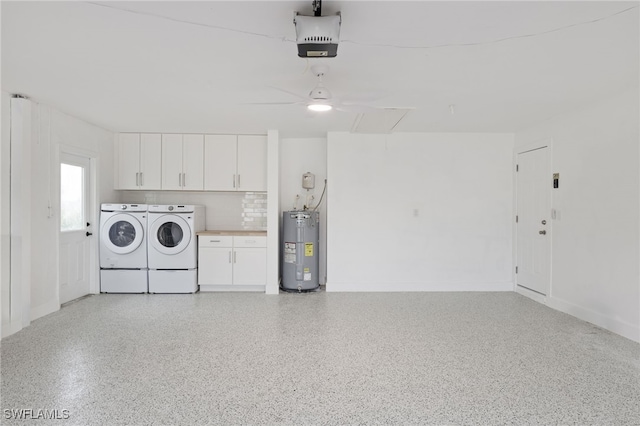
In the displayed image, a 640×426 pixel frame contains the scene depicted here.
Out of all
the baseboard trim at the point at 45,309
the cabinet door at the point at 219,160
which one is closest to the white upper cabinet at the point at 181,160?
the cabinet door at the point at 219,160

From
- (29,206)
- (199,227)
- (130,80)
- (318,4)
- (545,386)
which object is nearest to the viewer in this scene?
(318,4)

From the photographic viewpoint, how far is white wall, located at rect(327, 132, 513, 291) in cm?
530

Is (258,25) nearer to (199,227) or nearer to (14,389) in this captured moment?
(14,389)

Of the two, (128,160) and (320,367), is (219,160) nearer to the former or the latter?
(128,160)

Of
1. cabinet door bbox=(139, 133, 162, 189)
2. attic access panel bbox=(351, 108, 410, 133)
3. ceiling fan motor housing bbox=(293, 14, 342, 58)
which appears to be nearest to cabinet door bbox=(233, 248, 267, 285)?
cabinet door bbox=(139, 133, 162, 189)

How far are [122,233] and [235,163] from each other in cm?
187

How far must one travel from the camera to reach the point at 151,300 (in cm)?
474

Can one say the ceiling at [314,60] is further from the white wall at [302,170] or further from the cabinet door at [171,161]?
the white wall at [302,170]

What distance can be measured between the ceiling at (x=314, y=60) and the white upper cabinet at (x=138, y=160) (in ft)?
4.01

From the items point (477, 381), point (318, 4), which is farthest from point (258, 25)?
point (477, 381)

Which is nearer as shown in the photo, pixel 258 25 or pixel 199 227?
pixel 258 25

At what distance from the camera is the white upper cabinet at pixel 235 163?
5.46 m

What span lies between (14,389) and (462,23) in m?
3.71

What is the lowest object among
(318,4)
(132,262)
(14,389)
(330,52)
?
(14,389)
